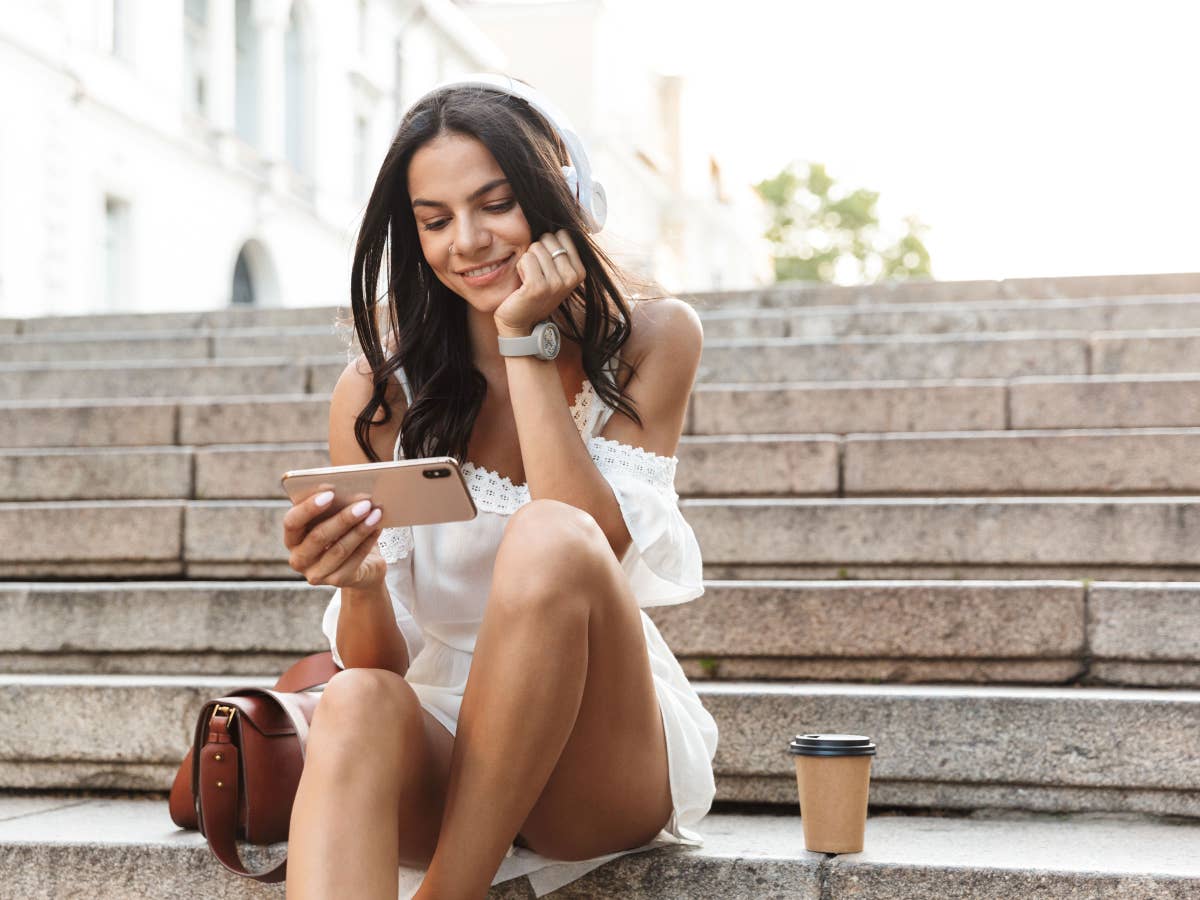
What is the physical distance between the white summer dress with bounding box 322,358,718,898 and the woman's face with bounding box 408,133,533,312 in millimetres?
244

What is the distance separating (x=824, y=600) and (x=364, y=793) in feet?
4.80

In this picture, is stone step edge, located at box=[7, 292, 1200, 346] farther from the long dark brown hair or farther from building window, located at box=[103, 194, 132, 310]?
building window, located at box=[103, 194, 132, 310]

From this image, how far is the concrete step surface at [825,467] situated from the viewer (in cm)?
393

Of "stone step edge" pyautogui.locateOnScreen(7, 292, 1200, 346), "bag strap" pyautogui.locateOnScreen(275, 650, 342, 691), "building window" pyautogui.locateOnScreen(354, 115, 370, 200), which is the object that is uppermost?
"building window" pyautogui.locateOnScreen(354, 115, 370, 200)

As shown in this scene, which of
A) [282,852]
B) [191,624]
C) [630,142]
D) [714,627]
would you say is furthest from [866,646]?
[630,142]

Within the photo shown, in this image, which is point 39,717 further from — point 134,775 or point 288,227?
point 288,227

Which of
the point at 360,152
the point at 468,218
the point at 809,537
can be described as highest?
the point at 360,152

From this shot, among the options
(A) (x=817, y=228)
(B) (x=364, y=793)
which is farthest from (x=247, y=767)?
(A) (x=817, y=228)

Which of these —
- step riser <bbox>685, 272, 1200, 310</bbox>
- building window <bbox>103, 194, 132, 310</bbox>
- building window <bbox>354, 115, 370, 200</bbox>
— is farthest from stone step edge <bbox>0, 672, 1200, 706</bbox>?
building window <bbox>354, 115, 370, 200</bbox>

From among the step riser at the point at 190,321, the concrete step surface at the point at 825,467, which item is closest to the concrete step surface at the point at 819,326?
the step riser at the point at 190,321

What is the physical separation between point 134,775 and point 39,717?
9.6 inches

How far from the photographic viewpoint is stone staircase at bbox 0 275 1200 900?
2.49m

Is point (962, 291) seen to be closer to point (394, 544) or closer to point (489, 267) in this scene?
point (489, 267)

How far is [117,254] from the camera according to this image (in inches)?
572
